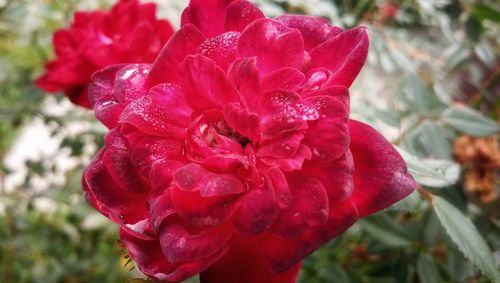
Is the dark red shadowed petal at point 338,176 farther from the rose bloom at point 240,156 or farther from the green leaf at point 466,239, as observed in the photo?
the green leaf at point 466,239

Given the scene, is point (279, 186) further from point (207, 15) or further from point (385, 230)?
point (385, 230)

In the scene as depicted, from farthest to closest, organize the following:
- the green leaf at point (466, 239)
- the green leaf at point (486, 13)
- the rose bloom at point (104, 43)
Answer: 1. the green leaf at point (486, 13)
2. the rose bloom at point (104, 43)
3. the green leaf at point (466, 239)

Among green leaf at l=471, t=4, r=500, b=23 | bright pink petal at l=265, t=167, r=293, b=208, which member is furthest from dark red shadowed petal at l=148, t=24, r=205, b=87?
green leaf at l=471, t=4, r=500, b=23

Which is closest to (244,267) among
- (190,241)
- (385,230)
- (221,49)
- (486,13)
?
(190,241)

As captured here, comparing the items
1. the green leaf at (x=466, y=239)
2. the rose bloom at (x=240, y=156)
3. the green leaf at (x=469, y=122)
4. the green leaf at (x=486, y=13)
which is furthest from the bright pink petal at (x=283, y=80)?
the green leaf at (x=486, y=13)

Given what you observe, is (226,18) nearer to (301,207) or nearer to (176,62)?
(176,62)

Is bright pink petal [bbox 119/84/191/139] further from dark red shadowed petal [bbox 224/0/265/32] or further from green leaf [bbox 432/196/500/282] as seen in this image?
green leaf [bbox 432/196/500/282]
